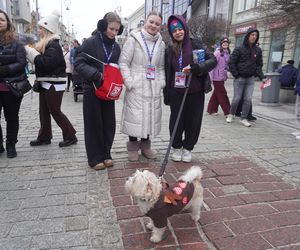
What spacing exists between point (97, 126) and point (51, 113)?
3.94ft

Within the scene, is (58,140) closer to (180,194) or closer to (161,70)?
(161,70)

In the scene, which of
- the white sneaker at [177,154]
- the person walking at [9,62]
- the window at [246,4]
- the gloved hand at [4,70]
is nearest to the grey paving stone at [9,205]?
the person walking at [9,62]

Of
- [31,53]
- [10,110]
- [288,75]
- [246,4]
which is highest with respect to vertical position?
[246,4]

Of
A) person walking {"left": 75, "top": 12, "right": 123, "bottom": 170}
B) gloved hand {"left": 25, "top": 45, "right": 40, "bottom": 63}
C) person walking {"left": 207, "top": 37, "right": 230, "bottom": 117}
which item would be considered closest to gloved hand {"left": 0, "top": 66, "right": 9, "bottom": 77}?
gloved hand {"left": 25, "top": 45, "right": 40, "bottom": 63}

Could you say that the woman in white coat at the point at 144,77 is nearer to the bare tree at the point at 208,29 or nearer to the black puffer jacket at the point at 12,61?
the black puffer jacket at the point at 12,61

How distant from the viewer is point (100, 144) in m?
4.21

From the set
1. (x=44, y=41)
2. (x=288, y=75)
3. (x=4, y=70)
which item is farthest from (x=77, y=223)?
(x=288, y=75)

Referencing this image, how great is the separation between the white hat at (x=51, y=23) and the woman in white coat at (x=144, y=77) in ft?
4.11

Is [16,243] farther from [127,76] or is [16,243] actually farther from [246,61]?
[246,61]

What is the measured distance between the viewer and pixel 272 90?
983 cm

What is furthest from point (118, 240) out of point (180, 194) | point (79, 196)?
point (79, 196)

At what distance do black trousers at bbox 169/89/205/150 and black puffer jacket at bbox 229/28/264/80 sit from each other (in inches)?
112

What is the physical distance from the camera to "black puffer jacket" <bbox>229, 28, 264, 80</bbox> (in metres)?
6.71

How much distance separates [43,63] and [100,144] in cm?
142
